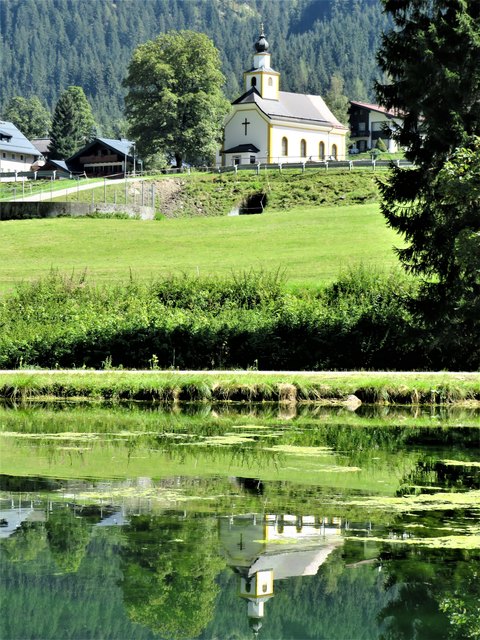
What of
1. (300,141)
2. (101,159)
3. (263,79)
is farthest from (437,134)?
(101,159)

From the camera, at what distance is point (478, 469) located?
1692cm

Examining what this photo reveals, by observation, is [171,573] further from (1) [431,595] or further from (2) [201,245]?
(2) [201,245]

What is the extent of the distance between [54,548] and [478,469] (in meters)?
7.29

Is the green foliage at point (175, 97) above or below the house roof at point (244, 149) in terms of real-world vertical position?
above

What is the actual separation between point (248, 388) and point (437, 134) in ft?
27.1

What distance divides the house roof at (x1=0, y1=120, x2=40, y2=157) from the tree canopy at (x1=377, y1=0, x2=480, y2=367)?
118 m

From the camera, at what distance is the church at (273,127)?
357 ft

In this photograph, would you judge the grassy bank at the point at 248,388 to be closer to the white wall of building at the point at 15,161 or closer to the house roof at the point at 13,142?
the white wall of building at the point at 15,161

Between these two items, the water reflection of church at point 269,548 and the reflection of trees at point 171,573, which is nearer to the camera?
the reflection of trees at point 171,573

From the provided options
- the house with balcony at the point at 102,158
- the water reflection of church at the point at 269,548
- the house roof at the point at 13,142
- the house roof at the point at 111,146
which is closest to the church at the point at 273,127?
the house roof at the point at 111,146

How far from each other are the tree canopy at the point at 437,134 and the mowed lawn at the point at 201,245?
31.3 ft

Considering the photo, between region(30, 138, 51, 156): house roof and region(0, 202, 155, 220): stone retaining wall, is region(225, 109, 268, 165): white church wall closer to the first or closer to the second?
region(0, 202, 155, 220): stone retaining wall

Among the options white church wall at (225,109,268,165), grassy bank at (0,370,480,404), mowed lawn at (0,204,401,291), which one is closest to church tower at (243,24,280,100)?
white church wall at (225,109,268,165)

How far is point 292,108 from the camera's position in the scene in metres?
116
